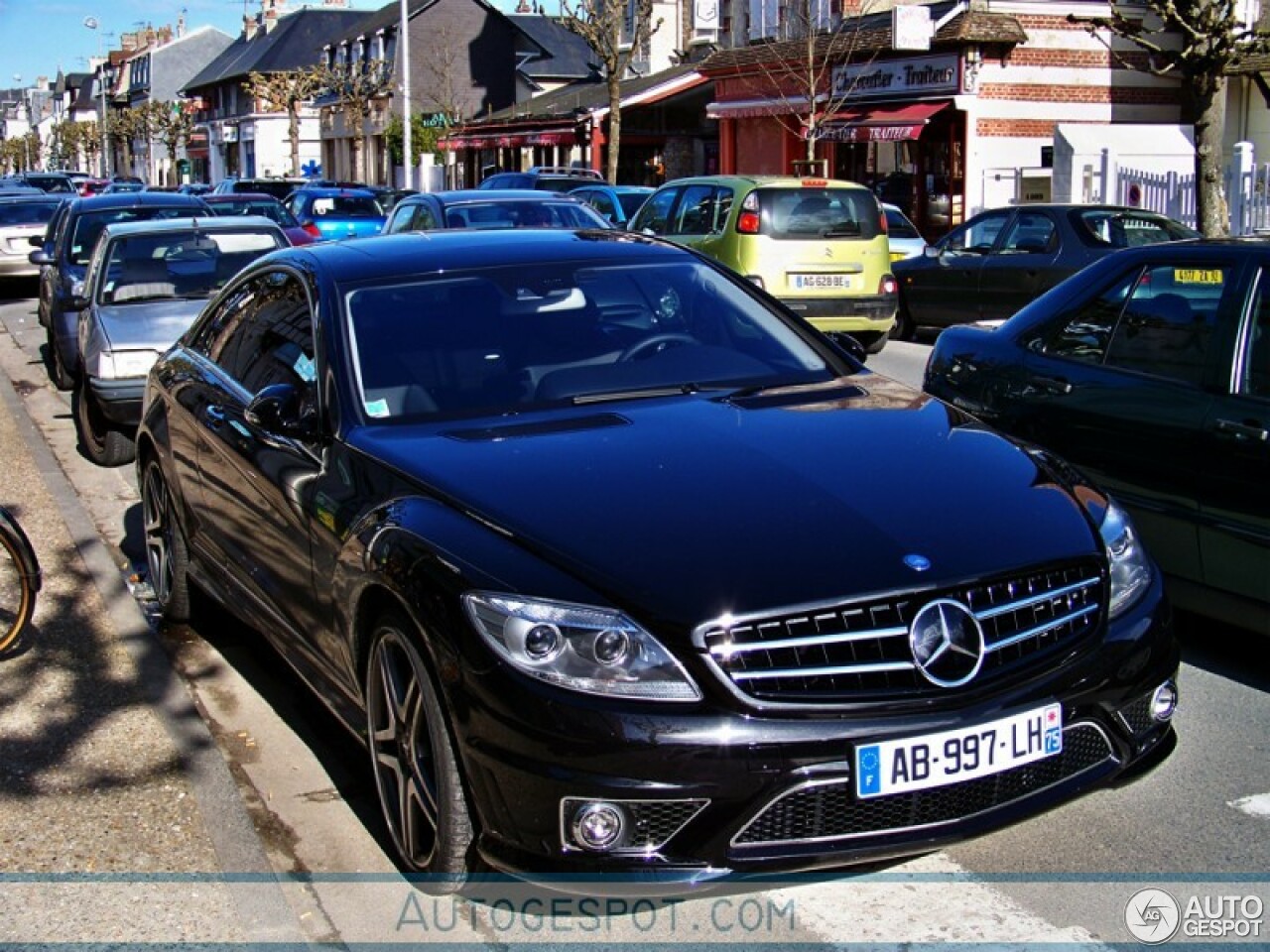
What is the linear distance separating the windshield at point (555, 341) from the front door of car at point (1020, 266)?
34.7 feet

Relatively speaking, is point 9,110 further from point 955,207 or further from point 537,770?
point 537,770

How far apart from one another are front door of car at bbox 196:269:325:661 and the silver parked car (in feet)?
14.9

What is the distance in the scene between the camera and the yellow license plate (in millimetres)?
5801

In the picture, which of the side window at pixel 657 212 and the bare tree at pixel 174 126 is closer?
the side window at pixel 657 212

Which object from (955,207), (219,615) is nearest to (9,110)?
(955,207)

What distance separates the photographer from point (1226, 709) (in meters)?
5.31

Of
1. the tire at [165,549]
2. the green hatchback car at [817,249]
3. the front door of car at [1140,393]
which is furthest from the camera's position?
the green hatchback car at [817,249]

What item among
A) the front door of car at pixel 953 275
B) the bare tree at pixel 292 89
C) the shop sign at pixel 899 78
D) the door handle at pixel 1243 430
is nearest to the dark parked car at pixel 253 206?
the front door of car at pixel 953 275

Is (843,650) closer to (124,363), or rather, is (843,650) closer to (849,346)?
(849,346)

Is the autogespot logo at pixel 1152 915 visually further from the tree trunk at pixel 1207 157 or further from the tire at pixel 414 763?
the tree trunk at pixel 1207 157

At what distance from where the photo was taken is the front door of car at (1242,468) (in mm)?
5297

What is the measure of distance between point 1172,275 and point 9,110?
658 ft

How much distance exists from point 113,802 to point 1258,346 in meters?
4.04

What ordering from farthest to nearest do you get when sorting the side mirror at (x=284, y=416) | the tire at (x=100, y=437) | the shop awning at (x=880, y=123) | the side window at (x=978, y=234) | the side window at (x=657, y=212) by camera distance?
the shop awning at (x=880, y=123), the side window at (x=657, y=212), the side window at (x=978, y=234), the tire at (x=100, y=437), the side mirror at (x=284, y=416)
